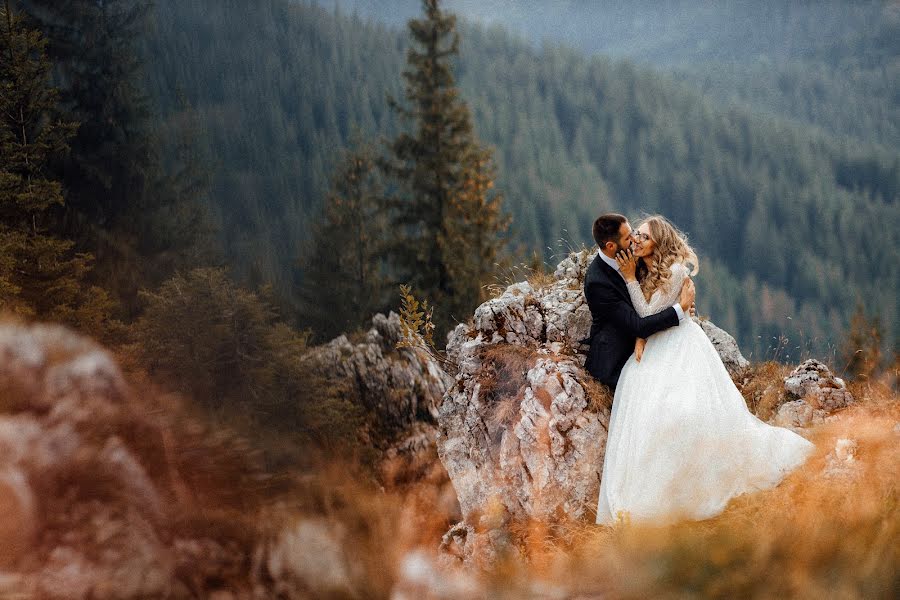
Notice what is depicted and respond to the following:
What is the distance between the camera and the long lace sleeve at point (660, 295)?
5988mm

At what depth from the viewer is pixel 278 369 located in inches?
570

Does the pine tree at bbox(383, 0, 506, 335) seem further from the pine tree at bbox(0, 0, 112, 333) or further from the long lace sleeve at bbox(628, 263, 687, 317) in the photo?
the long lace sleeve at bbox(628, 263, 687, 317)

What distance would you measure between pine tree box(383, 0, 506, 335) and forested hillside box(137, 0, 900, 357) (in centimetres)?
3540

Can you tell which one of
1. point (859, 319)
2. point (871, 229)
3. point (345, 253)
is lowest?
point (871, 229)

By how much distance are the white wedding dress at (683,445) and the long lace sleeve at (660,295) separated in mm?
27

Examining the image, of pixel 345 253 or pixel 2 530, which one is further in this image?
pixel 345 253

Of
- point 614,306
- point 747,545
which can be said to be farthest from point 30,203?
point 747,545

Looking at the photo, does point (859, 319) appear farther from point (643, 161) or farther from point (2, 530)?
point (643, 161)

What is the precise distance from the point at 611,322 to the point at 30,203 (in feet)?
55.6

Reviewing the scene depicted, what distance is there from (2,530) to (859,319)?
10.8 metres

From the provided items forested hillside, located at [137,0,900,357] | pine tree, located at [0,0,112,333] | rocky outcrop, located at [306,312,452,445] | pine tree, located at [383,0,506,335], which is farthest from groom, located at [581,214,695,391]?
forested hillside, located at [137,0,900,357]

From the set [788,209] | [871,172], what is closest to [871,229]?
[788,209]

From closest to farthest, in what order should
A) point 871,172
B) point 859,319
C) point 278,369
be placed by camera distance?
point 859,319 < point 278,369 < point 871,172

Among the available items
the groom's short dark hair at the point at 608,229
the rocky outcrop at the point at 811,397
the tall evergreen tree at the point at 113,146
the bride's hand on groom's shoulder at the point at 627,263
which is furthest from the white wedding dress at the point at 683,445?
the tall evergreen tree at the point at 113,146
